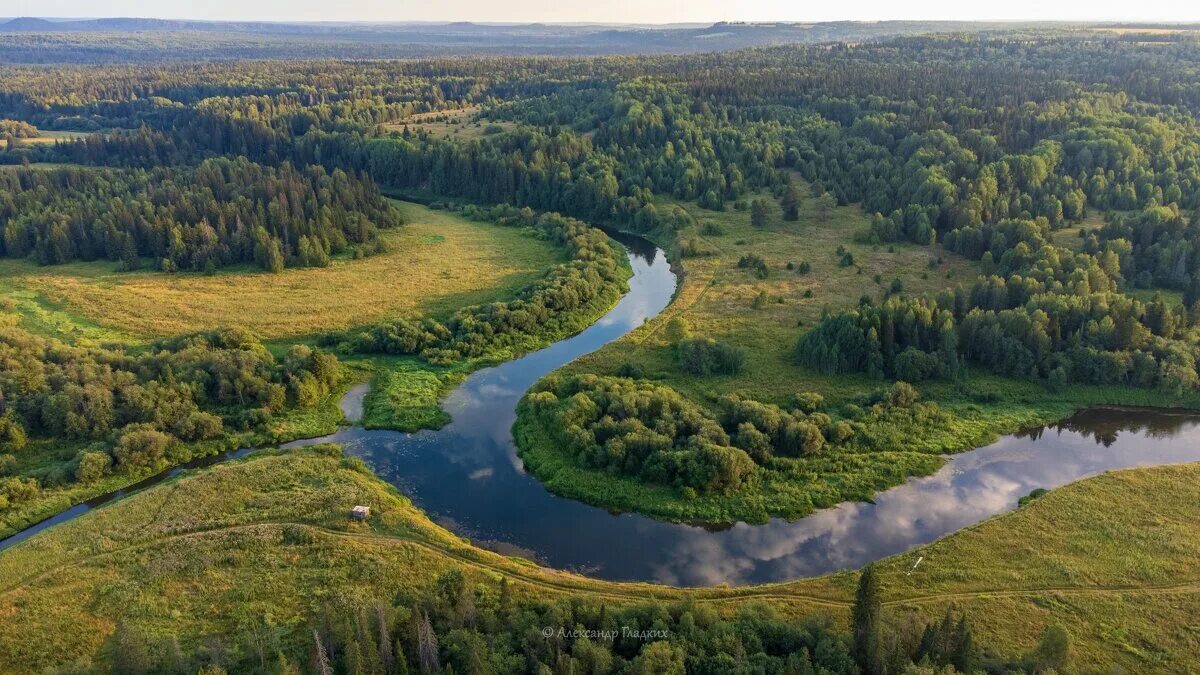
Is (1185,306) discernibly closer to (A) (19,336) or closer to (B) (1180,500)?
(B) (1180,500)

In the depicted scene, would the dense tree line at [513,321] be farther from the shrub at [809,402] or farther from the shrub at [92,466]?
the shrub at [809,402]

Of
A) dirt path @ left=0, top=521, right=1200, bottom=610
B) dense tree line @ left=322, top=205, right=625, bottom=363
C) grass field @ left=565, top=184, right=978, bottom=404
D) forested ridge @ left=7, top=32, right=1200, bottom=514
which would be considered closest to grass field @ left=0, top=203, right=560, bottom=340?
forested ridge @ left=7, top=32, right=1200, bottom=514

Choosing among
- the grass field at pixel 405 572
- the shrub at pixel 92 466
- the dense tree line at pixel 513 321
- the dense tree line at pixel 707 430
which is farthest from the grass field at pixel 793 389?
the shrub at pixel 92 466

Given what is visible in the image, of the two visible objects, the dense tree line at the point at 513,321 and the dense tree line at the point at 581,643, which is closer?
the dense tree line at the point at 581,643

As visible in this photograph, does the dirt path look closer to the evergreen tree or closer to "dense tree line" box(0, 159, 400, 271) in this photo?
the evergreen tree

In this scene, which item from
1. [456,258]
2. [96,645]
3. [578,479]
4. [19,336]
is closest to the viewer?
[96,645]

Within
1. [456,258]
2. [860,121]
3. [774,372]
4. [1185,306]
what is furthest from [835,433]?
[860,121]

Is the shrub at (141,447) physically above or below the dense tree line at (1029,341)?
below
